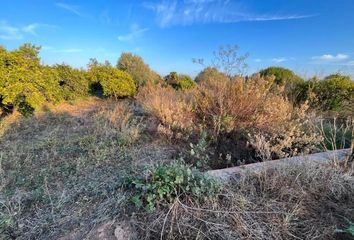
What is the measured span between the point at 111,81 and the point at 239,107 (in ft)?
17.4

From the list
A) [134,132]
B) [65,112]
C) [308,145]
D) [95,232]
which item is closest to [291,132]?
[308,145]

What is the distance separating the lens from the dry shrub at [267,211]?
201cm

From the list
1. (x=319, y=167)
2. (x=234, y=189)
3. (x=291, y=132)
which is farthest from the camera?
(x=291, y=132)

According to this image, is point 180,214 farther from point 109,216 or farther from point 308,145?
point 308,145

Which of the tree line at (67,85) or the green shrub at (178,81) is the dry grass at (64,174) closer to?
the tree line at (67,85)

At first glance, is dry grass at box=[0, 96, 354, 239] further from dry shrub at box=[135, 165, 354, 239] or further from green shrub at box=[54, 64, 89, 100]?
green shrub at box=[54, 64, 89, 100]

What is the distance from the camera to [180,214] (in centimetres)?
210

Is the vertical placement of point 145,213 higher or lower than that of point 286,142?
lower

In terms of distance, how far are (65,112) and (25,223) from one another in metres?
4.79

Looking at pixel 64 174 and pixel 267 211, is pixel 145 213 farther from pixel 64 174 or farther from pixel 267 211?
pixel 64 174

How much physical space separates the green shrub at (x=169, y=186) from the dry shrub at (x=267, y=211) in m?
0.08

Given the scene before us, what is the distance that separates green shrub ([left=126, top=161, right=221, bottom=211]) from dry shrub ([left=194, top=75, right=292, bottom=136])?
1.69 metres

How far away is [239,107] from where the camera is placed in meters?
4.21

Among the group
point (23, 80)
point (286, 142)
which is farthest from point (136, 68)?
point (286, 142)
